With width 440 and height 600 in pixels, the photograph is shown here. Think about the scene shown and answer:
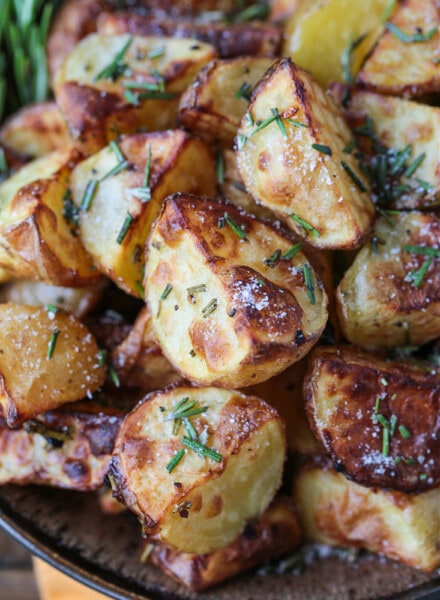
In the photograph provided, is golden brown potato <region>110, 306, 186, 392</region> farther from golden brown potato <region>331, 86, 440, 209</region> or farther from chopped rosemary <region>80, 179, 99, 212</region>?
golden brown potato <region>331, 86, 440, 209</region>

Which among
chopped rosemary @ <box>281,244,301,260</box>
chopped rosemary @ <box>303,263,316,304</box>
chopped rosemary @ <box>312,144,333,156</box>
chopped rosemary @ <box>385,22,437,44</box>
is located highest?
chopped rosemary @ <box>385,22,437,44</box>

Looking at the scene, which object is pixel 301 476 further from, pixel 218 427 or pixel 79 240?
pixel 79 240

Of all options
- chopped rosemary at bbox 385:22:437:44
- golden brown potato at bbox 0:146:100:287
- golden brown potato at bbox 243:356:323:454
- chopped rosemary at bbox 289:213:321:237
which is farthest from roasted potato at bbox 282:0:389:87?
golden brown potato at bbox 243:356:323:454

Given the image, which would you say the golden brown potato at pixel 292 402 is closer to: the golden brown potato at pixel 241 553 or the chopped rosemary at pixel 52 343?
the golden brown potato at pixel 241 553

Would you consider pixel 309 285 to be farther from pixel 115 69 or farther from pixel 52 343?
pixel 115 69

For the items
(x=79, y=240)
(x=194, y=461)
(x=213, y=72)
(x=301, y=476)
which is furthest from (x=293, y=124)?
(x=301, y=476)
